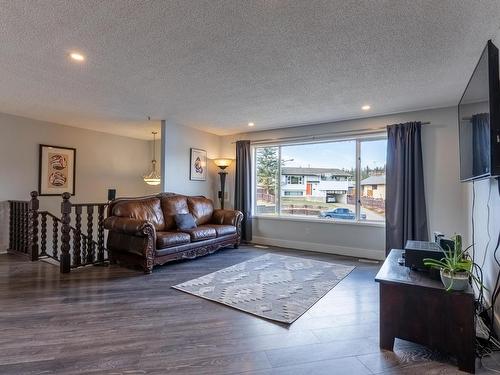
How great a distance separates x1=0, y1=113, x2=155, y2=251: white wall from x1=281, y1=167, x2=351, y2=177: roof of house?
358 cm

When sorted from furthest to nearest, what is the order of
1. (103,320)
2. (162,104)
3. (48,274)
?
(162,104) → (48,274) → (103,320)

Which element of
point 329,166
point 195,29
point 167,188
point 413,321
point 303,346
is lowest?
point 303,346

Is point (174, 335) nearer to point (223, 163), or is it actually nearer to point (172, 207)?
point (172, 207)

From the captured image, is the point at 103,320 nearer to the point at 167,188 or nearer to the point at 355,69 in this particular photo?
the point at 167,188

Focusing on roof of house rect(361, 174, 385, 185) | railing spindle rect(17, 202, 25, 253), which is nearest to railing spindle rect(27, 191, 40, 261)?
railing spindle rect(17, 202, 25, 253)

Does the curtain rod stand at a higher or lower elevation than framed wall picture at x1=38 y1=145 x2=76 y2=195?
higher

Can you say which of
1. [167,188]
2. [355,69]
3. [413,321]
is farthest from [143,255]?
[355,69]

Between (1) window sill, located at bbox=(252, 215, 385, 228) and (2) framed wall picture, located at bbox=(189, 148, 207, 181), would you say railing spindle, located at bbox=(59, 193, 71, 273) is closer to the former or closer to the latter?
(2) framed wall picture, located at bbox=(189, 148, 207, 181)

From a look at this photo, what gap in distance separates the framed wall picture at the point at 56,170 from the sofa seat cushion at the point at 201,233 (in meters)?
2.95

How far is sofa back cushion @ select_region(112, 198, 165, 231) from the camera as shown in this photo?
412cm

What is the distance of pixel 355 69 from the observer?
9.14ft

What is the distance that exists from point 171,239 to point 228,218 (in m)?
1.50

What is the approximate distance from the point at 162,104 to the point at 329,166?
3.14 m

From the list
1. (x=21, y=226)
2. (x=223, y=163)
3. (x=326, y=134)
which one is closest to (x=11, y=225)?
(x=21, y=226)
